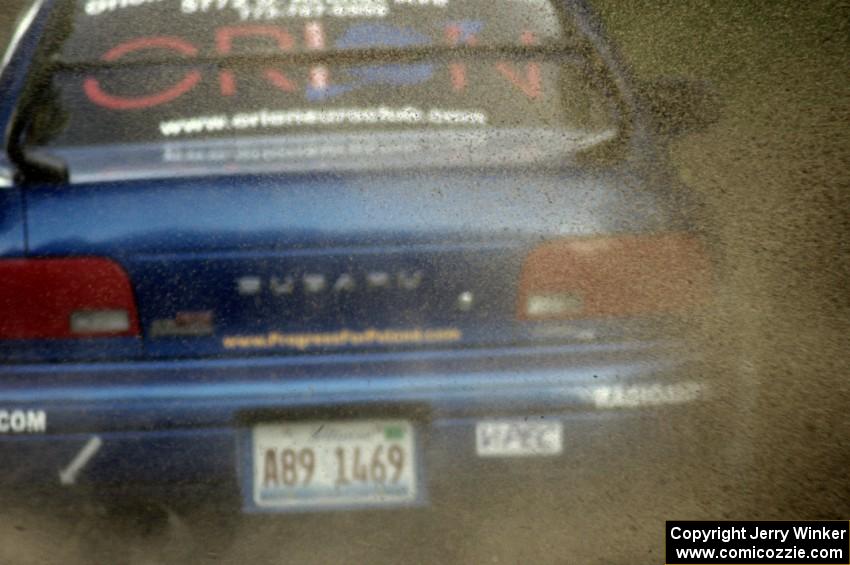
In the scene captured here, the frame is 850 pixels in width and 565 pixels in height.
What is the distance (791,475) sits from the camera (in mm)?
3967

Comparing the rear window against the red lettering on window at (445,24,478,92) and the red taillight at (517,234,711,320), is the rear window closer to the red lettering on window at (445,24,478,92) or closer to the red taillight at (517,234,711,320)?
the red lettering on window at (445,24,478,92)

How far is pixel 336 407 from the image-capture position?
3.23 metres

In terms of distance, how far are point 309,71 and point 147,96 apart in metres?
0.47

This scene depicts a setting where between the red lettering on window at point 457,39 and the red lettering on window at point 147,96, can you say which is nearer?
the red lettering on window at point 147,96

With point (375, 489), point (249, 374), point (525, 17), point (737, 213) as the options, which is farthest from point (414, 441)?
point (737, 213)

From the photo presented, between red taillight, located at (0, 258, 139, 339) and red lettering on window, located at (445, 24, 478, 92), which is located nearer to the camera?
red taillight, located at (0, 258, 139, 339)

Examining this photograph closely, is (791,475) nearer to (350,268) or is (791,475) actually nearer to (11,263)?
(350,268)

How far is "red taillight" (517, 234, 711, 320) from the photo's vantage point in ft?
10.8

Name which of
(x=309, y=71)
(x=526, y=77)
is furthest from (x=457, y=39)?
(x=309, y=71)

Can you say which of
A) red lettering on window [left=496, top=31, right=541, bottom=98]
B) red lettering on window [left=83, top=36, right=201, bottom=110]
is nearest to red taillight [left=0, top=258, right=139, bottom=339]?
red lettering on window [left=83, top=36, right=201, bottom=110]

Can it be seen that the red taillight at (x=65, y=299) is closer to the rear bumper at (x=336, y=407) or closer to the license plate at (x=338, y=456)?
the rear bumper at (x=336, y=407)

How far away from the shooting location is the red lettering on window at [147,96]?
380cm

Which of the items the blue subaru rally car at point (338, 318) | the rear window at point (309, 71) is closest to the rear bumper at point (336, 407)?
the blue subaru rally car at point (338, 318)

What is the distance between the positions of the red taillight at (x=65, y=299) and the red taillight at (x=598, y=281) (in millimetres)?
951
